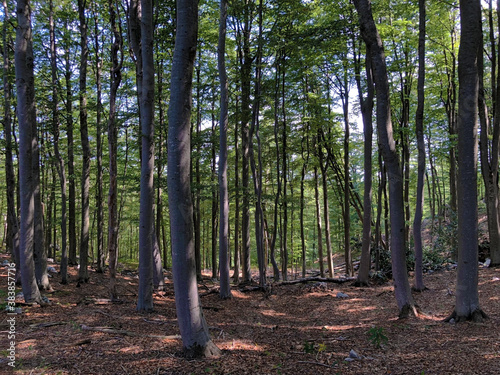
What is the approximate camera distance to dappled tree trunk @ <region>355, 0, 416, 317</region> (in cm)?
605

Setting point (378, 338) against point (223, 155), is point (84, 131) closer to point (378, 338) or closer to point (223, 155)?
point (223, 155)

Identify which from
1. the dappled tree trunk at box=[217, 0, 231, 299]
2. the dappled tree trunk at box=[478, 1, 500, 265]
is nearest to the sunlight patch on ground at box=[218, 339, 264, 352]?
the dappled tree trunk at box=[217, 0, 231, 299]

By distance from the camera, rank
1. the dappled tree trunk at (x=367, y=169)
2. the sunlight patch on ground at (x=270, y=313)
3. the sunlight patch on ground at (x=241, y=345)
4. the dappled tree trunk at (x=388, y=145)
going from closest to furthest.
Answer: the sunlight patch on ground at (x=241, y=345) < the dappled tree trunk at (x=388, y=145) < the sunlight patch on ground at (x=270, y=313) < the dappled tree trunk at (x=367, y=169)

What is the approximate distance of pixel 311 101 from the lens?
1408 cm

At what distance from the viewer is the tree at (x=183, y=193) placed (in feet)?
13.0

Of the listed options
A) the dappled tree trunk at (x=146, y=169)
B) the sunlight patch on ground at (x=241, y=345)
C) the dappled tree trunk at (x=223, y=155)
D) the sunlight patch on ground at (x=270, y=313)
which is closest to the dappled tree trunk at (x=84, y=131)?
the dappled tree trunk at (x=146, y=169)

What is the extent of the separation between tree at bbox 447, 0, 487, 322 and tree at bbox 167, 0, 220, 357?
4.80 meters

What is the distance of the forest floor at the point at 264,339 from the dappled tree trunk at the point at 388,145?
128 cm

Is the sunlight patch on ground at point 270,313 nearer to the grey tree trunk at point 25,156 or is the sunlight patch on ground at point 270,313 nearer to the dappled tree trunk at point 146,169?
the dappled tree trunk at point 146,169

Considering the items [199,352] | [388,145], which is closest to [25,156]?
[199,352]

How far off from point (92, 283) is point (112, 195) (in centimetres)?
603

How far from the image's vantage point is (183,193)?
13.2 feet

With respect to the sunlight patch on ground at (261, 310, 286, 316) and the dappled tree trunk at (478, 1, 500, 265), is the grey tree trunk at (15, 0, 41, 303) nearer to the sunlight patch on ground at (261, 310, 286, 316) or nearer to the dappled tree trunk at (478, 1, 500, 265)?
the sunlight patch on ground at (261, 310, 286, 316)

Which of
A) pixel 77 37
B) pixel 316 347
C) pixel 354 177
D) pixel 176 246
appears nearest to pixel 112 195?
pixel 176 246
